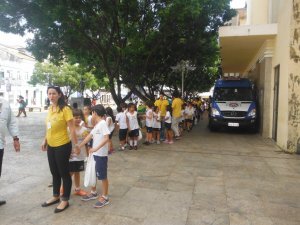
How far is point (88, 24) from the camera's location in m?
12.1

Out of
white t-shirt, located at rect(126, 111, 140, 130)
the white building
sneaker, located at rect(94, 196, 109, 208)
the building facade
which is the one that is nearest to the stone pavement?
sneaker, located at rect(94, 196, 109, 208)

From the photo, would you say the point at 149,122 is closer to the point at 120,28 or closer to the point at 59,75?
the point at 120,28

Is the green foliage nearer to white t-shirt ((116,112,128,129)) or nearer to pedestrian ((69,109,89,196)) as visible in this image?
white t-shirt ((116,112,128,129))

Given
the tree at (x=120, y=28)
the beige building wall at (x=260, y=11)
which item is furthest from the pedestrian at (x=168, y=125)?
the beige building wall at (x=260, y=11)

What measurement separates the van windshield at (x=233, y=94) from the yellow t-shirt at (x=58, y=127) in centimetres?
1058

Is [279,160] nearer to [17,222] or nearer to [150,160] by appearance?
[150,160]

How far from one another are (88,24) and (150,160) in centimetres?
695

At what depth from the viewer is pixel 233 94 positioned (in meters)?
13.8

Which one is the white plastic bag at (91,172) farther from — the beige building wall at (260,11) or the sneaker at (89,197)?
the beige building wall at (260,11)

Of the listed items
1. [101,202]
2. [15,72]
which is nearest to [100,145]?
[101,202]

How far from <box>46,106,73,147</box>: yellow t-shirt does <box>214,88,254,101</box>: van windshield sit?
34.7ft

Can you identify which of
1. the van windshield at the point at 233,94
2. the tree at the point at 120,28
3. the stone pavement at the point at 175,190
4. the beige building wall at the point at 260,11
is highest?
the beige building wall at the point at 260,11

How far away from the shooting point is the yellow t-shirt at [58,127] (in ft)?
13.9

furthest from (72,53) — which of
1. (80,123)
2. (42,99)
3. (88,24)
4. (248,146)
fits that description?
(42,99)
